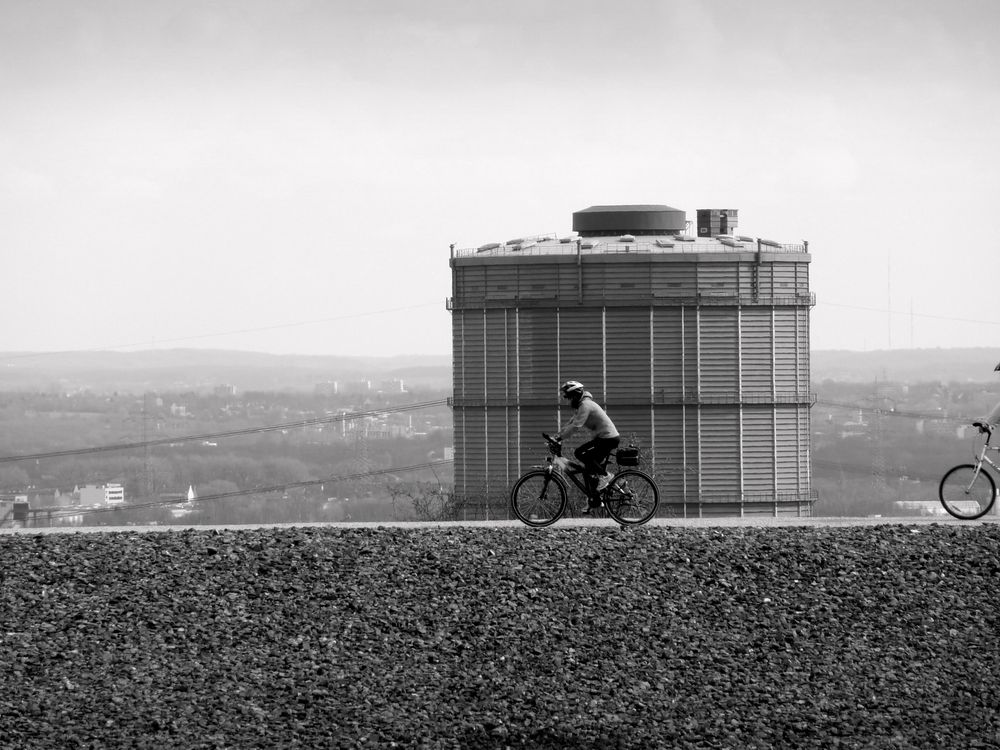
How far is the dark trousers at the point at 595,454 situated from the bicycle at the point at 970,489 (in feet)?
13.6

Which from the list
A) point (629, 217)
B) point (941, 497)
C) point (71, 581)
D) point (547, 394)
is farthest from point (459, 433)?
point (71, 581)

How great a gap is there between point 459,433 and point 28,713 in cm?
3628

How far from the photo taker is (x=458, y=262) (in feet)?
159

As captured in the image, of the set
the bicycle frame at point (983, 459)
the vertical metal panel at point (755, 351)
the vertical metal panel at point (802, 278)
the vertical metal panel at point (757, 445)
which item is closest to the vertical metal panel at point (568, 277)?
the vertical metal panel at point (755, 351)

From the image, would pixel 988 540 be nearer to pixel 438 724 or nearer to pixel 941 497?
pixel 941 497

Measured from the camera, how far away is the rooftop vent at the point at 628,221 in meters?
52.5

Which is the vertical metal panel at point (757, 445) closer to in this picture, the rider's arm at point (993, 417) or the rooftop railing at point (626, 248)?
the rooftop railing at point (626, 248)

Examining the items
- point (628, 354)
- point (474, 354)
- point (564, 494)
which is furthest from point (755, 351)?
point (564, 494)

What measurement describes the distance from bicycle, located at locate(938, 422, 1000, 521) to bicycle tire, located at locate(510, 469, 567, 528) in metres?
4.72

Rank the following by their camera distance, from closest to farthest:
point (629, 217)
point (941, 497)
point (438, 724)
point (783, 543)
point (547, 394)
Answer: point (438, 724) < point (783, 543) < point (941, 497) < point (547, 394) < point (629, 217)

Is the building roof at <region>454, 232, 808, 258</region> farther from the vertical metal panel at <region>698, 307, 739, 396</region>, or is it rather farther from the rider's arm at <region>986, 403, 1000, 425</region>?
the rider's arm at <region>986, 403, 1000, 425</region>

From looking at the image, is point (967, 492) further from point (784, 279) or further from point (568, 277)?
point (784, 279)

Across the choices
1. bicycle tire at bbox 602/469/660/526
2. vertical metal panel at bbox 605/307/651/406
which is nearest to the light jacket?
bicycle tire at bbox 602/469/660/526

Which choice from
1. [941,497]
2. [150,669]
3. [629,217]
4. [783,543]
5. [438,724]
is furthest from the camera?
[629,217]
